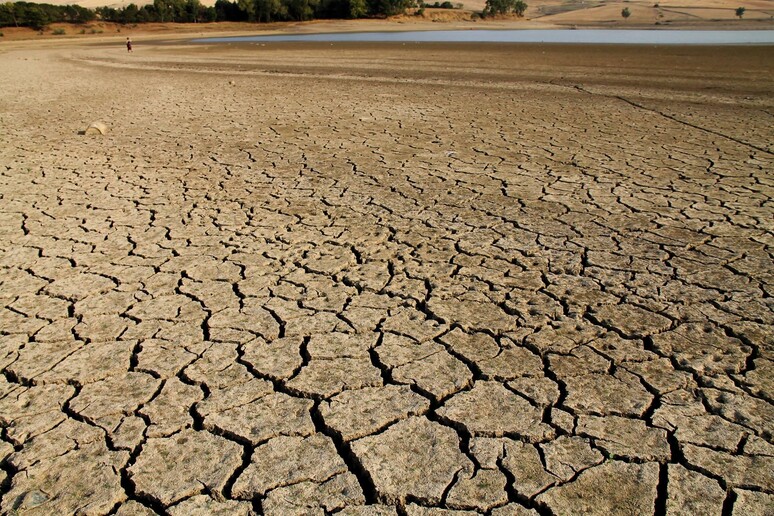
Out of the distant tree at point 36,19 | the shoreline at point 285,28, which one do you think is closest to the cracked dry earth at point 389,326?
the shoreline at point 285,28

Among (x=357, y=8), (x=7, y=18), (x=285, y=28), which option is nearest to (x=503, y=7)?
(x=357, y=8)

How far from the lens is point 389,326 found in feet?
9.35

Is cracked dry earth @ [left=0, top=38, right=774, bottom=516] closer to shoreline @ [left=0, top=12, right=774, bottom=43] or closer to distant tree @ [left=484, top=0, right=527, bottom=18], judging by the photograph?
shoreline @ [left=0, top=12, right=774, bottom=43]

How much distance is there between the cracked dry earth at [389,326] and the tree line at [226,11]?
150 ft

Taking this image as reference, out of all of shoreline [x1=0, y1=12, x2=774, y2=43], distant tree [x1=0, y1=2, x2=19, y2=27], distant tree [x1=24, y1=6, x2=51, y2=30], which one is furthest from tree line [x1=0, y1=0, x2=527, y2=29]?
shoreline [x1=0, y1=12, x2=774, y2=43]

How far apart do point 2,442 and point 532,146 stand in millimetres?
5661

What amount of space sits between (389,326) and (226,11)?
54398 millimetres

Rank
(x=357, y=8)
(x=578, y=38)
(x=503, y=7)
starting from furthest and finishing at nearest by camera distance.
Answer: (x=503, y=7) < (x=357, y=8) < (x=578, y=38)

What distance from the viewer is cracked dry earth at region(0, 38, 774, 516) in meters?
1.92

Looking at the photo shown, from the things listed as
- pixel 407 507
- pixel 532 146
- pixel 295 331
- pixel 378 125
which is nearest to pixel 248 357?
pixel 295 331

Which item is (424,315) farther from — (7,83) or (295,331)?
(7,83)

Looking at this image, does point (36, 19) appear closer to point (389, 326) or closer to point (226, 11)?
point (226, 11)

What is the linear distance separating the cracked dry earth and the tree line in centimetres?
4558

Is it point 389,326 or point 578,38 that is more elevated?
point 578,38
